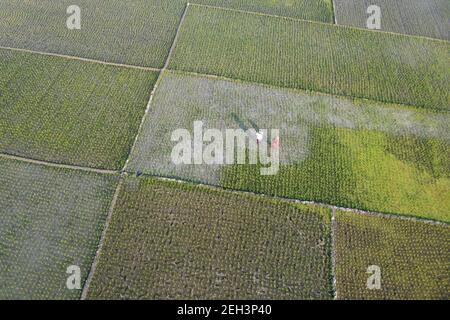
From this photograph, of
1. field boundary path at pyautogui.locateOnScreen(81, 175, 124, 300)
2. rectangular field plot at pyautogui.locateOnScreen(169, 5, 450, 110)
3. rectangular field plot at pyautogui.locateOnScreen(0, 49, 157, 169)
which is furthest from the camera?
rectangular field plot at pyautogui.locateOnScreen(169, 5, 450, 110)

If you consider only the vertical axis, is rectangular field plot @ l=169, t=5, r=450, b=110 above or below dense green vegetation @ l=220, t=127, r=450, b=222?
above

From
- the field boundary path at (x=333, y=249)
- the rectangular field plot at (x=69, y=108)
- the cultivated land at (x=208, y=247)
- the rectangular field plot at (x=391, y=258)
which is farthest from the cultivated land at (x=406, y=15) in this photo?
the cultivated land at (x=208, y=247)

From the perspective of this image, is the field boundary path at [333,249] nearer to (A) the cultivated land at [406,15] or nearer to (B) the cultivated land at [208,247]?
(B) the cultivated land at [208,247]

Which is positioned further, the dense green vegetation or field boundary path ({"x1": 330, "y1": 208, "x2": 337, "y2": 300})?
the dense green vegetation

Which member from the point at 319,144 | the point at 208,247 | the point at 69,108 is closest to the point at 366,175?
the point at 319,144

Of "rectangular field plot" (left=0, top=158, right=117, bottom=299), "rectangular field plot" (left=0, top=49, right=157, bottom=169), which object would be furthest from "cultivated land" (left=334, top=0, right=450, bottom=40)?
"rectangular field plot" (left=0, top=158, right=117, bottom=299)

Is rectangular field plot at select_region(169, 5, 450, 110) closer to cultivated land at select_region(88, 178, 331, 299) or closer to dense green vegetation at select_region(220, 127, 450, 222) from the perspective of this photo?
dense green vegetation at select_region(220, 127, 450, 222)

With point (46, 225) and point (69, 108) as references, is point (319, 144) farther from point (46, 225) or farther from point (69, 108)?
point (46, 225)
